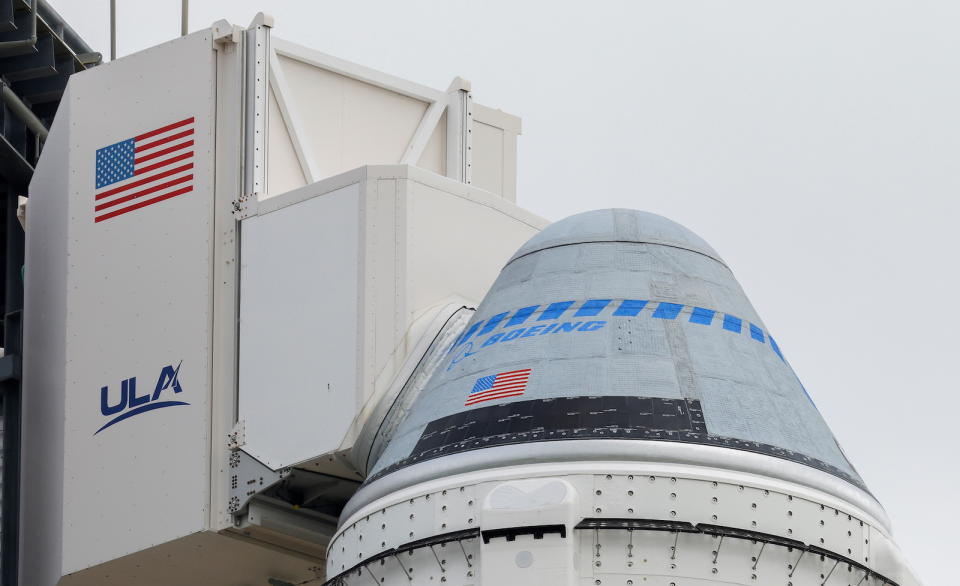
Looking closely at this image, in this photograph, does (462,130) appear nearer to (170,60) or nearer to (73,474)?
(170,60)

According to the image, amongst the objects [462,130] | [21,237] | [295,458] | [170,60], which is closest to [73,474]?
[295,458]

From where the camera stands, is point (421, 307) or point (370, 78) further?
point (370, 78)

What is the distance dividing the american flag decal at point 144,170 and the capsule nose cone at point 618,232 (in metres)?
5.16

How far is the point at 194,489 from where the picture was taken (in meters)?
20.2

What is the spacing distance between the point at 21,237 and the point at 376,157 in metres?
9.95

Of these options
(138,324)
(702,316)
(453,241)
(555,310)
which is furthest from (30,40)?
(702,316)

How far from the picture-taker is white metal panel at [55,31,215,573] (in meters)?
20.6

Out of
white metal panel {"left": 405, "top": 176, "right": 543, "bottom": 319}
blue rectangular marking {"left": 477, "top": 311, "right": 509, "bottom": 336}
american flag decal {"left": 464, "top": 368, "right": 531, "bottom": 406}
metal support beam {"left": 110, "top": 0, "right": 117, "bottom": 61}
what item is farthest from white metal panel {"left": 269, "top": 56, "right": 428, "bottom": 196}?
metal support beam {"left": 110, "top": 0, "right": 117, "bottom": 61}

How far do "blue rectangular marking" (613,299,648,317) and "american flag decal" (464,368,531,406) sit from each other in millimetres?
1128

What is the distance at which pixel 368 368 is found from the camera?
62.5 ft

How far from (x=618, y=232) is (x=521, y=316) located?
1574 mm

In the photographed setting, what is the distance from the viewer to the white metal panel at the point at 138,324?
67.5ft

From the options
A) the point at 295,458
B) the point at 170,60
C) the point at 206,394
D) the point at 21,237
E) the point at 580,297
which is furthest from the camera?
the point at 21,237

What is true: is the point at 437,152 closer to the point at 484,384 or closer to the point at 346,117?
the point at 346,117
